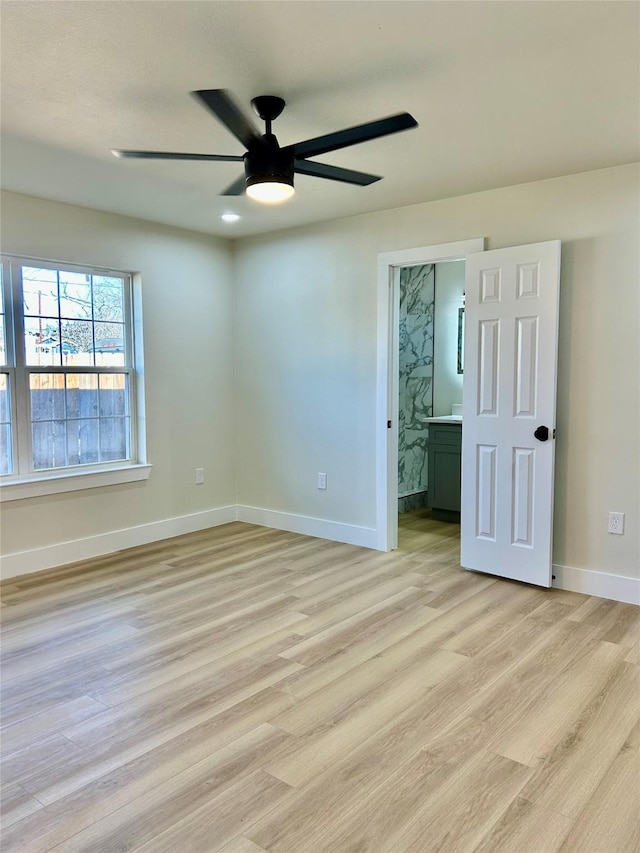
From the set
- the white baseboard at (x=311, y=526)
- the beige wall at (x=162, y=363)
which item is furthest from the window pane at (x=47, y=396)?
the white baseboard at (x=311, y=526)

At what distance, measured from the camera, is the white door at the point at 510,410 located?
349cm

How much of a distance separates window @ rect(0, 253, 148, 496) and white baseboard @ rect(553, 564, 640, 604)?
3.20m

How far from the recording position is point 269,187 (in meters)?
2.29

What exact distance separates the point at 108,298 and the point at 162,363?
64 cm

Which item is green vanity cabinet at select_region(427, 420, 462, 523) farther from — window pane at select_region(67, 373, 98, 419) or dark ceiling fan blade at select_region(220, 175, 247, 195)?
dark ceiling fan blade at select_region(220, 175, 247, 195)

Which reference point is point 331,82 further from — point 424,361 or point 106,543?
point 424,361

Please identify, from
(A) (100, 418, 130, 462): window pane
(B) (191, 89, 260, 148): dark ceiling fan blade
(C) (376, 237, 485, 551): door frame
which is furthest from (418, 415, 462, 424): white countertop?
(B) (191, 89, 260, 148): dark ceiling fan blade

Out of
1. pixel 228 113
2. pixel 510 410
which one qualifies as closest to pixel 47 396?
pixel 228 113

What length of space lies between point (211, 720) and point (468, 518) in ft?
7.28

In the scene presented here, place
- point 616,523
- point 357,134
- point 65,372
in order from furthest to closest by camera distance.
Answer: point 65,372, point 616,523, point 357,134

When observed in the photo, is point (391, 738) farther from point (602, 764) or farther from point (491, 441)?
point (491, 441)

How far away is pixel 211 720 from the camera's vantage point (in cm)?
225

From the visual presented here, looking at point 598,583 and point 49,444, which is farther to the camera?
point 49,444

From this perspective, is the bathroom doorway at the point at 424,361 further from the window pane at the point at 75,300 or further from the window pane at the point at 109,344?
the window pane at the point at 75,300
